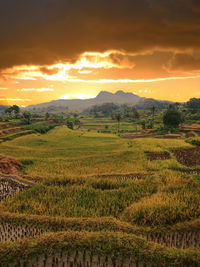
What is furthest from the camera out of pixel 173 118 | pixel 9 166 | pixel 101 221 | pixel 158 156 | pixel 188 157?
pixel 173 118

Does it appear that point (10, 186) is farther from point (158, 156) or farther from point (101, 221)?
point (158, 156)

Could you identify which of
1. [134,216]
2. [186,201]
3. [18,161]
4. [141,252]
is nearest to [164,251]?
[141,252]

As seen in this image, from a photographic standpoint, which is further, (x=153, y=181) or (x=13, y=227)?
(x=153, y=181)

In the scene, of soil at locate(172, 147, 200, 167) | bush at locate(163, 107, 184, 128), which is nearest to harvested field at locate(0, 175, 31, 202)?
soil at locate(172, 147, 200, 167)

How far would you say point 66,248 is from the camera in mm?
6539

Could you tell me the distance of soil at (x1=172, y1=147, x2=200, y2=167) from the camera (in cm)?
2241

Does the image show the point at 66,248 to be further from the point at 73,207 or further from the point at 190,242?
the point at 190,242

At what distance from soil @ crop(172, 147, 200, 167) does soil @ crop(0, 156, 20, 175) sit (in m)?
21.7

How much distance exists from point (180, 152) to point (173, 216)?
21.9 m

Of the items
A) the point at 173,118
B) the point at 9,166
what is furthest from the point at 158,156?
the point at 173,118

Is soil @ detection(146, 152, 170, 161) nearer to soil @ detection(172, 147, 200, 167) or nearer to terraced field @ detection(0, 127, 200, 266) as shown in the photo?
soil @ detection(172, 147, 200, 167)

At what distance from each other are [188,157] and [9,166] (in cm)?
2518

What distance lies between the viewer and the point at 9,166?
19031 mm

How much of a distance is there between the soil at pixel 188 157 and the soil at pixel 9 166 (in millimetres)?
21688
